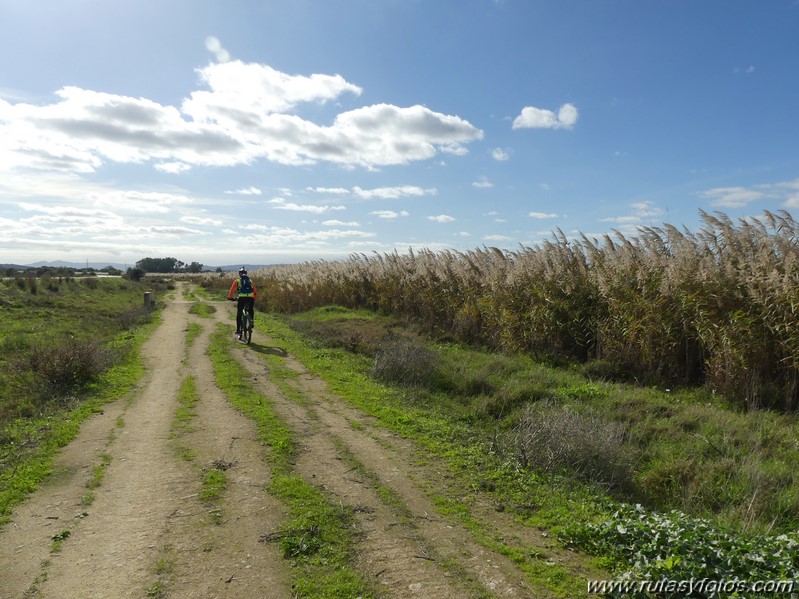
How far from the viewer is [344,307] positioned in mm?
23797

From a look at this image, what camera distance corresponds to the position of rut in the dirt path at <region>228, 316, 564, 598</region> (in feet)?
12.3

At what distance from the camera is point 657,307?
9930 mm

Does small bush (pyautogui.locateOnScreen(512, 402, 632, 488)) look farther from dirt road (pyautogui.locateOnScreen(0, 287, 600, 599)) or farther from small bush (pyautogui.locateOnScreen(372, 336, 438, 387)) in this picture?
small bush (pyautogui.locateOnScreen(372, 336, 438, 387))

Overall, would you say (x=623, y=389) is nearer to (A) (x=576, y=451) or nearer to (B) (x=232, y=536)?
(A) (x=576, y=451)

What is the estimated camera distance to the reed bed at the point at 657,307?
8.21 m

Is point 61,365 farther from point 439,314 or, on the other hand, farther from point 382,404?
point 439,314

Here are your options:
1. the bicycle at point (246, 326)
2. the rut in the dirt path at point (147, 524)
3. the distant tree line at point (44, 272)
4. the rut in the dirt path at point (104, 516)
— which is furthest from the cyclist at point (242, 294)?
the distant tree line at point (44, 272)

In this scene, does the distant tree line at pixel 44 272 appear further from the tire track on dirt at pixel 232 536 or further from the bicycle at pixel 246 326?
the tire track on dirt at pixel 232 536

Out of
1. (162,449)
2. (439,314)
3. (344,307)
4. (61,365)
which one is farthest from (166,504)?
(344,307)

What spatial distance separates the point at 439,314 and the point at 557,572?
13672 mm

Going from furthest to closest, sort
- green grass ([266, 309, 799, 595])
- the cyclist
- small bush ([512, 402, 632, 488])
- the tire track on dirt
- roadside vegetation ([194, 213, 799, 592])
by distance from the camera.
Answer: the cyclist → small bush ([512, 402, 632, 488]) → green grass ([266, 309, 799, 595]) → roadside vegetation ([194, 213, 799, 592]) → the tire track on dirt

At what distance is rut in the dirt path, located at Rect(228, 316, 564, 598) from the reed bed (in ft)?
19.2

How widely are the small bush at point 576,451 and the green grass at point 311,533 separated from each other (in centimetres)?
245

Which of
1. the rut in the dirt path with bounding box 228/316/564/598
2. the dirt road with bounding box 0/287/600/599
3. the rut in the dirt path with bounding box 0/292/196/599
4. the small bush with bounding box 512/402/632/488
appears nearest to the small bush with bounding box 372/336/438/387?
the rut in the dirt path with bounding box 228/316/564/598
